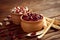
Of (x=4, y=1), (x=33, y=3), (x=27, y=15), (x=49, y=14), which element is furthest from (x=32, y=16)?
(x=4, y=1)

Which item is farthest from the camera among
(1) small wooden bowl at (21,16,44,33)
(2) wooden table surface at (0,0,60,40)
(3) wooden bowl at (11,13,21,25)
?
(2) wooden table surface at (0,0,60,40)

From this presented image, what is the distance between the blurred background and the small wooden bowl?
0.41 meters

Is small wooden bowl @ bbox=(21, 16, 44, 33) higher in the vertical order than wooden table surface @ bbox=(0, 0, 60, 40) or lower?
lower

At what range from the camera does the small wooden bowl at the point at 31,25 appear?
1520mm

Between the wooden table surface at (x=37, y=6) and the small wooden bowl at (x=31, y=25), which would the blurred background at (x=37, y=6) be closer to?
the wooden table surface at (x=37, y=6)

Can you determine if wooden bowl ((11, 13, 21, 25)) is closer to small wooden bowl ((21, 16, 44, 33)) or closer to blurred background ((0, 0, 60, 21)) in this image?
small wooden bowl ((21, 16, 44, 33))

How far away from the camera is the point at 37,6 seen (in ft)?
7.48

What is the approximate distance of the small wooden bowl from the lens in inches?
59.8

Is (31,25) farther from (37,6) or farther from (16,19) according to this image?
(37,6)

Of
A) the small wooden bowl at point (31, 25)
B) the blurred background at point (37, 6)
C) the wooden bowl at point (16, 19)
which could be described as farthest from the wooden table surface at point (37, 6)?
the small wooden bowl at point (31, 25)

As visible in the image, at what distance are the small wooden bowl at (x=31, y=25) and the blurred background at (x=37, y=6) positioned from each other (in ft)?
1.34

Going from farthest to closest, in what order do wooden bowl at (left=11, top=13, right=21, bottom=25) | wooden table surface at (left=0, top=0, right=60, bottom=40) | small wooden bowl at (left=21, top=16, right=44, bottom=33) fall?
wooden table surface at (left=0, top=0, right=60, bottom=40), wooden bowl at (left=11, top=13, right=21, bottom=25), small wooden bowl at (left=21, top=16, right=44, bottom=33)

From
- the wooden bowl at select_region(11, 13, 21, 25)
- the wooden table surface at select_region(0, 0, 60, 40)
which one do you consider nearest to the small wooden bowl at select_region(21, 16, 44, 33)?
the wooden bowl at select_region(11, 13, 21, 25)

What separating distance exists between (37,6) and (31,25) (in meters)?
0.80
